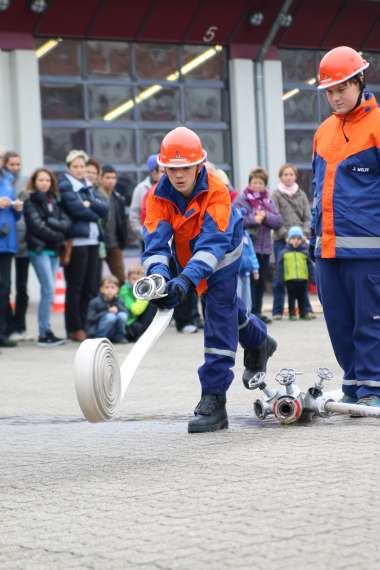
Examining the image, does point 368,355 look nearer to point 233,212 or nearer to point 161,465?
point 233,212

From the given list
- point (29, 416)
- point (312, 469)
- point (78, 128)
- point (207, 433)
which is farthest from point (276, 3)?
point (312, 469)

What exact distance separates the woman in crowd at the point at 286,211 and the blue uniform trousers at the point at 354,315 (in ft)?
30.6

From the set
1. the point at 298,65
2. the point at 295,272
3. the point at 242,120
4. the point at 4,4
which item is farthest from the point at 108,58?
the point at 295,272

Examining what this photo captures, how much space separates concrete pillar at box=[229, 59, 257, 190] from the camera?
77.8ft

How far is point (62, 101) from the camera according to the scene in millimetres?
21938

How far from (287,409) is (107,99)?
49.5ft

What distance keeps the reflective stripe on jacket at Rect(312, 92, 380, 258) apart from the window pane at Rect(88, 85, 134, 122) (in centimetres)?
1452

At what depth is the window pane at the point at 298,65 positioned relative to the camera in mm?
24688

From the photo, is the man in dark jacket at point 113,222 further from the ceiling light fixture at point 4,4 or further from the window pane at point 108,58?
the window pane at point 108,58

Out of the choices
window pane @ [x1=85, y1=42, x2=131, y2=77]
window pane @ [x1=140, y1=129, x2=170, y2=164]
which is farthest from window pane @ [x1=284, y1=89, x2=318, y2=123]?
window pane @ [x1=85, y1=42, x2=131, y2=77]

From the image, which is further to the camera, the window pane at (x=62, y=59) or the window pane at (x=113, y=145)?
the window pane at (x=113, y=145)

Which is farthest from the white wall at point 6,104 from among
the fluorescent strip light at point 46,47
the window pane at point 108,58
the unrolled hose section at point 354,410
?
the unrolled hose section at point 354,410

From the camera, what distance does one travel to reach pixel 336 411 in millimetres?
7777

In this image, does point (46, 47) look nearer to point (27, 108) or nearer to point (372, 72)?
point (27, 108)
